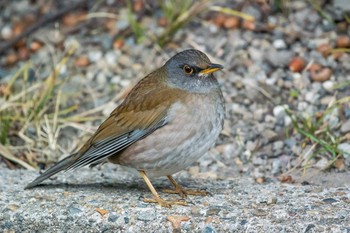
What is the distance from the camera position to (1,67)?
322 inches

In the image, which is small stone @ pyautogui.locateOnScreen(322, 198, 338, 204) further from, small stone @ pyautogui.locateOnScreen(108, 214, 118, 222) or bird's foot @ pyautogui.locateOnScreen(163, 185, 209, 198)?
small stone @ pyautogui.locateOnScreen(108, 214, 118, 222)

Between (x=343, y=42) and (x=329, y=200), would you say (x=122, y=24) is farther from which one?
(x=329, y=200)

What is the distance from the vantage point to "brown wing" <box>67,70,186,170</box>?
17.8ft

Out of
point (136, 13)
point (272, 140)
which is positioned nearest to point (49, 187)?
point (272, 140)

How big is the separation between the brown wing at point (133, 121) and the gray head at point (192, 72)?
7cm

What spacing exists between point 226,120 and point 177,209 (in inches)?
74.9

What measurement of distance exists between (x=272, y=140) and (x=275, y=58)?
42.3 inches

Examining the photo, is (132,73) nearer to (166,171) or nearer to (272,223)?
(166,171)

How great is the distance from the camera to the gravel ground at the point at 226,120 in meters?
5.25

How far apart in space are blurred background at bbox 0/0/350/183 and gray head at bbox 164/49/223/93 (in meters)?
1.15

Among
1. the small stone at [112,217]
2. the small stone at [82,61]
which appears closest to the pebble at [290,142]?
the small stone at [112,217]

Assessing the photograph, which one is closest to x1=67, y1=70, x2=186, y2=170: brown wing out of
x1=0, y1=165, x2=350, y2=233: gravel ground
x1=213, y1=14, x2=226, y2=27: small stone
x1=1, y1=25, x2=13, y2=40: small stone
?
x1=0, y1=165, x2=350, y2=233: gravel ground

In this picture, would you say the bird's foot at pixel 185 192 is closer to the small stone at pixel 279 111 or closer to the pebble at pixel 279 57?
the small stone at pixel 279 111

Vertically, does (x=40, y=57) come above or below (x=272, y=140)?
above
